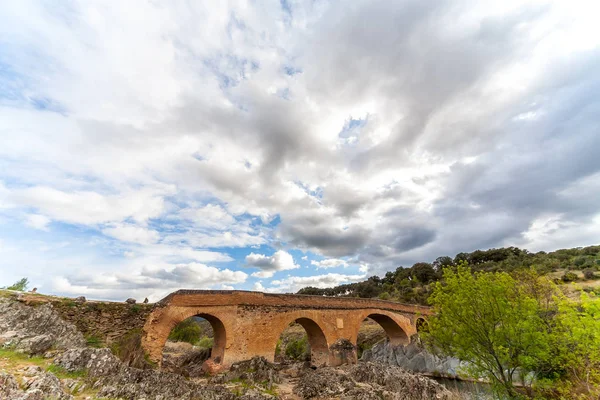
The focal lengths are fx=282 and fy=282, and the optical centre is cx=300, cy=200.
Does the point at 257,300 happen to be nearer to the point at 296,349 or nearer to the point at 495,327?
the point at 495,327

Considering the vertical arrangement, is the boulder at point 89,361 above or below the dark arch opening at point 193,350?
above

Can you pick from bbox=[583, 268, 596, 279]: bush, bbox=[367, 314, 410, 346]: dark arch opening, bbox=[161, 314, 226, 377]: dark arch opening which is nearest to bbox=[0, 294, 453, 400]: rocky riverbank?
bbox=[161, 314, 226, 377]: dark arch opening

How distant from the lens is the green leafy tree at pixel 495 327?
943 cm

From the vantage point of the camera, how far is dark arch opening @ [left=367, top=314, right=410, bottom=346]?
23.3m

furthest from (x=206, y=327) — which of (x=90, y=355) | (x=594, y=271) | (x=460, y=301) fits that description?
(x=594, y=271)

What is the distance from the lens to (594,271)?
95.7 feet

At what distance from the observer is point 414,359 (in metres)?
21.3

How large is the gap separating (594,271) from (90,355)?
42.4 meters

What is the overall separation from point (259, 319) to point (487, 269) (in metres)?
35.5

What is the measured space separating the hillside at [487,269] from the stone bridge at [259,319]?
13972mm

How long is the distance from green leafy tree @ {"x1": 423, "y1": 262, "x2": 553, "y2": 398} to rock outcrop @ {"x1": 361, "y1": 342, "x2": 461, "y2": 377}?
854cm

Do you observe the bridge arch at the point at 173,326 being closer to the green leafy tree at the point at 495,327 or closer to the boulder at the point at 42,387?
the boulder at the point at 42,387

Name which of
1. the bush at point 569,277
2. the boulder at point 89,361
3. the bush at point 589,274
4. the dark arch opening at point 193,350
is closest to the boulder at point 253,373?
the dark arch opening at point 193,350

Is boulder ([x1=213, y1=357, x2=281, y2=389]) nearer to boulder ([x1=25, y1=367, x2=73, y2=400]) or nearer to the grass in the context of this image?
the grass
